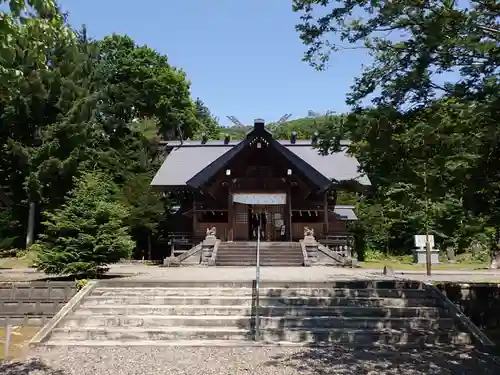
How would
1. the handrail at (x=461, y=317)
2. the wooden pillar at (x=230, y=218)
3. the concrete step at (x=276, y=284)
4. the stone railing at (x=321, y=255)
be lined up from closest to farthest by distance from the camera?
the handrail at (x=461, y=317), the concrete step at (x=276, y=284), the stone railing at (x=321, y=255), the wooden pillar at (x=230, y=218)

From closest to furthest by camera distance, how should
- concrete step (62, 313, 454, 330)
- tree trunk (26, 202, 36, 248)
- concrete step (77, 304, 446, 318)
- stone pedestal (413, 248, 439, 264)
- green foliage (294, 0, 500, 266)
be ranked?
green foliage (294, 0, 500, 266), concrete step (62, 313, 454, 330), concrete step (77, 304, 446, 318), stone pedestal (413, 248, 439, 264), tree trunk (26, 202, 36, 248)

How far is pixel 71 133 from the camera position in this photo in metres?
31.3

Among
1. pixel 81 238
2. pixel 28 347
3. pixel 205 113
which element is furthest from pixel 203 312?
pixel 205 113

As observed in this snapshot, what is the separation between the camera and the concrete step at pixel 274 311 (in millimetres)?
10328

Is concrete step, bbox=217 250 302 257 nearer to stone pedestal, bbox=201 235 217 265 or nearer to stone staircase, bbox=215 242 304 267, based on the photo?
stone staircase, bbox=215 242 304 267

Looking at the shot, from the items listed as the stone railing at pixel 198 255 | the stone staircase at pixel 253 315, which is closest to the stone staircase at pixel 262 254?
the stone railing at pixel 198 255

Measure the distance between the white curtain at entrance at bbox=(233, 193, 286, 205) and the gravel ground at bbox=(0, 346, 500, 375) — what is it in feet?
50.2

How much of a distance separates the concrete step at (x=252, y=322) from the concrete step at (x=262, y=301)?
0.68m

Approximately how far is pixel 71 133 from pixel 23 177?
4.73 m

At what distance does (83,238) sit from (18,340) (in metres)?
3.83

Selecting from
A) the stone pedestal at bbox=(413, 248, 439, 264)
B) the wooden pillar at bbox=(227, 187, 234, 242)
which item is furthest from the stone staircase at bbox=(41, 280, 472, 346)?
the stone pedestal at bbox=(413, 248, 439, 264)

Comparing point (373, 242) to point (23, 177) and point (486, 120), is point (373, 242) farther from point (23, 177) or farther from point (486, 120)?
point (486, 120)

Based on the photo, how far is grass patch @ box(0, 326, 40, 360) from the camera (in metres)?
8.47

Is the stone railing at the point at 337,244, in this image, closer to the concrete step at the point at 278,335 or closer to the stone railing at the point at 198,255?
the stone railing at the point at 198,255
